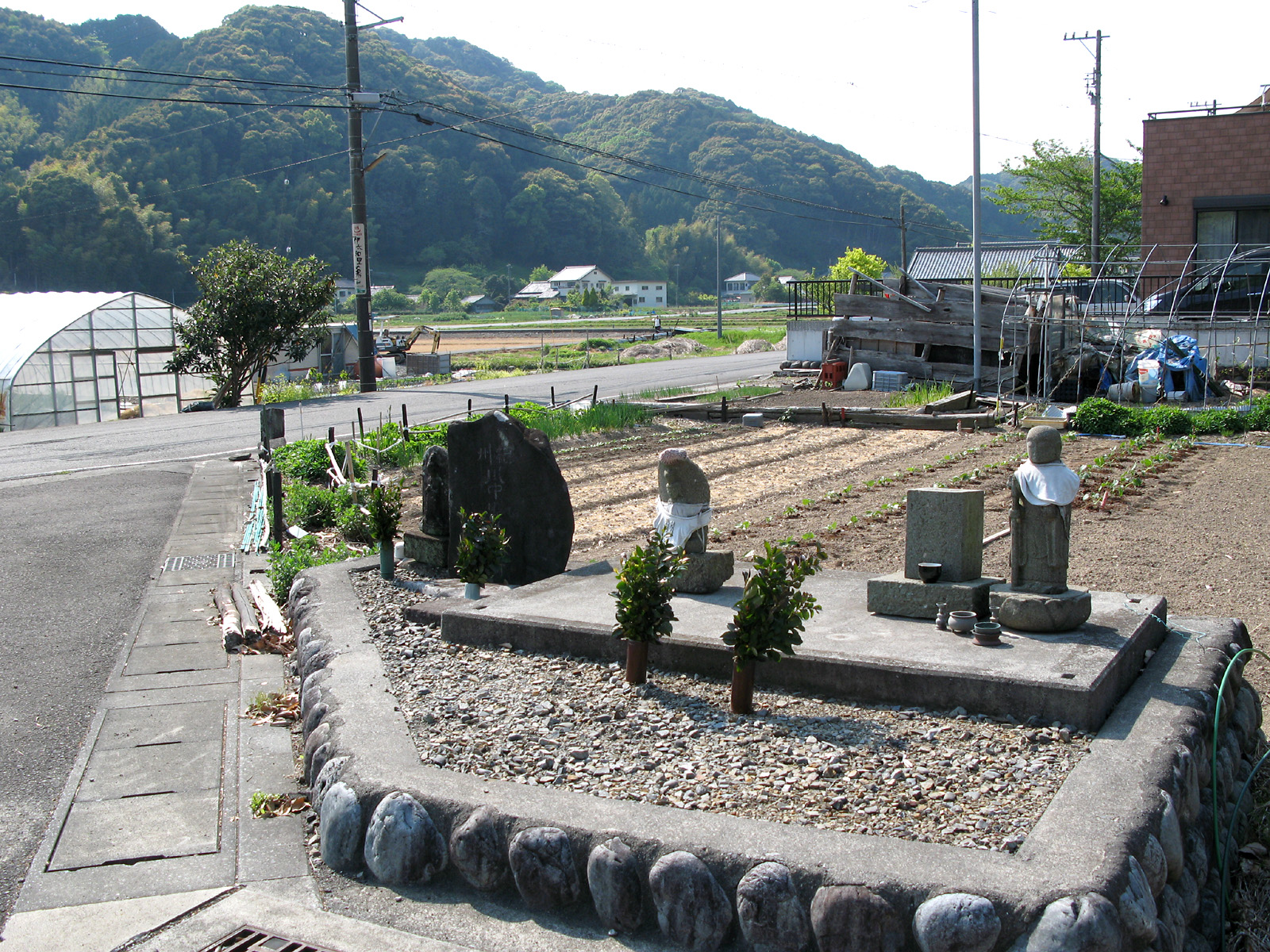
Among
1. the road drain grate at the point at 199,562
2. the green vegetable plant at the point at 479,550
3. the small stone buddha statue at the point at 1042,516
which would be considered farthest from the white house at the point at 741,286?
the small stone buddha statue at the point at 1042,516

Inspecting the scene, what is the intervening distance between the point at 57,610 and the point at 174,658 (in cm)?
186

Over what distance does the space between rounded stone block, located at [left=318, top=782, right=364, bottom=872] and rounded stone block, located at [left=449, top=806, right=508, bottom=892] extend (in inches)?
19.1

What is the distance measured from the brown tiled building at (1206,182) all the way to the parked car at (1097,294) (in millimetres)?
1649

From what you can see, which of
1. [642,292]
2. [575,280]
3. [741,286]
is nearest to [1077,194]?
[575,280]

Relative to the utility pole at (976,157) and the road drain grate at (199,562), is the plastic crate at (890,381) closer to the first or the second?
the utility pole at (976,157)

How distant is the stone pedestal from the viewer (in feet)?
18.6

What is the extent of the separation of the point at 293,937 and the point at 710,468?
36.8ft

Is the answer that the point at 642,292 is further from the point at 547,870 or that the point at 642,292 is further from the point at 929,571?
the point at 547,870

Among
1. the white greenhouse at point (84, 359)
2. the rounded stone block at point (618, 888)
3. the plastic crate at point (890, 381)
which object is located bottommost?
the rounded stone block at point (618, 888)

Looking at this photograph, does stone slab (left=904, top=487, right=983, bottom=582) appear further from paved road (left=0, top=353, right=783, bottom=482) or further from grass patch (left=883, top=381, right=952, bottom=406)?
grass patch (left=883, top=381, right=952, bottom=406)

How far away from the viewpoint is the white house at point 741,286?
390 feet

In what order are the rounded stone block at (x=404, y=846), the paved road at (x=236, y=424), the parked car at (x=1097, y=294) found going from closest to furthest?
the rounded stone block at (x=404, y=846), the paved road at (x=236, y=424), the parked car at (x=1097, y=294)

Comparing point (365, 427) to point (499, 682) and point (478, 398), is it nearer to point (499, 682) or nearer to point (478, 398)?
point (478, 398)

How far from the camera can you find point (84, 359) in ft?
75.0
